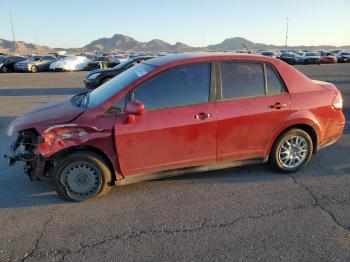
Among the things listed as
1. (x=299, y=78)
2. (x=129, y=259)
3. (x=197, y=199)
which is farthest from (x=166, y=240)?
(x=299, y=78)

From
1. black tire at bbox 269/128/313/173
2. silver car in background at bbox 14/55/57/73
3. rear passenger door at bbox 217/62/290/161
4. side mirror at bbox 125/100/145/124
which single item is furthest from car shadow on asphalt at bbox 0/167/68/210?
silver car in background at bbox 14/55/57/73

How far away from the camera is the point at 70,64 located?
24.9 meters

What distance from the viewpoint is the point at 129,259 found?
2855mm

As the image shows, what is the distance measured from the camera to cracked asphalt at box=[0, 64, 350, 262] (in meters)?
2.94

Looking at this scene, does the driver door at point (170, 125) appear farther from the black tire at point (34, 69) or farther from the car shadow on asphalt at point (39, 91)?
the black tire at point (34, 69)

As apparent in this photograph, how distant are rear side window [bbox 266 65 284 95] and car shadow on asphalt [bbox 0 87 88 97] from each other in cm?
973

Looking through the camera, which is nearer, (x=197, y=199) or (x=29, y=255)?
(x=29, y=255)

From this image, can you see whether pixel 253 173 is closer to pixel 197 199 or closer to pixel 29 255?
pixel 197 199

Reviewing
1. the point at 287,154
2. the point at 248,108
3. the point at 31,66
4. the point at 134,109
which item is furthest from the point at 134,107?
the point at 31,66

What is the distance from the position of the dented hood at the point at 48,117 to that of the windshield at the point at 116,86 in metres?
0.23

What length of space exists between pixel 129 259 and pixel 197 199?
4.19ft

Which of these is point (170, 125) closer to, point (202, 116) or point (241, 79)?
point (202, 116)

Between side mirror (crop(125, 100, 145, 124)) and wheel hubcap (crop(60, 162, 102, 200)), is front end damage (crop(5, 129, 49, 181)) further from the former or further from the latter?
side mirror (crop(125, 100, 145, 124))

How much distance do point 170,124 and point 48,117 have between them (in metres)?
1.47
